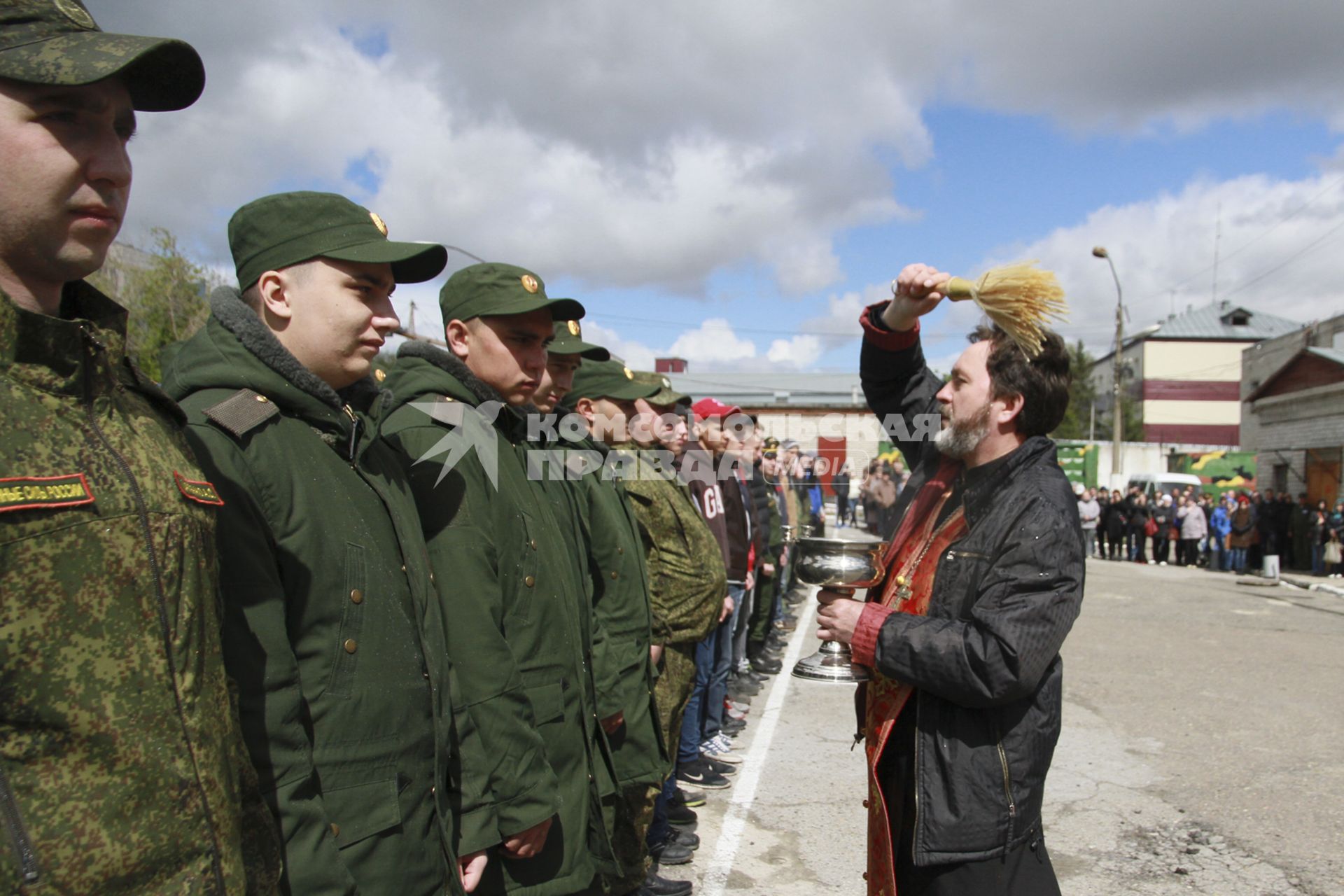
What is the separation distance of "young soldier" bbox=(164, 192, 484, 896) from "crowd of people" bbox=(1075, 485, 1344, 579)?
68.9 feet

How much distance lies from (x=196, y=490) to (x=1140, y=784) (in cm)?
613

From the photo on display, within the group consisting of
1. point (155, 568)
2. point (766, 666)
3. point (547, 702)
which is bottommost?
point (766, 666)

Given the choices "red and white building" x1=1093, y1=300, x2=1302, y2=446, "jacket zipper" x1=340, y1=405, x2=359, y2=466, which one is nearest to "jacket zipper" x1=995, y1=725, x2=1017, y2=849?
"jacket zipper" x1=340, y1=405, x2=359, y2=466

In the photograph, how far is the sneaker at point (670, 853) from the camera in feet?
15.2

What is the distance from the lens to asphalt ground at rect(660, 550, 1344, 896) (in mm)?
4531

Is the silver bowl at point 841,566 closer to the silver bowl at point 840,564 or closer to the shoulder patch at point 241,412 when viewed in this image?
the silver bowl at point 840,564

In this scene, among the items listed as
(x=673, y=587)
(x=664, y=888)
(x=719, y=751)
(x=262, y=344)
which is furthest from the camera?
(x=719, y=751)

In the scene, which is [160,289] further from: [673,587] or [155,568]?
[155,568]

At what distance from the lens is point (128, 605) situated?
46.7 inches

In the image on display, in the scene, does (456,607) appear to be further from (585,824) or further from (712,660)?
(712,660)

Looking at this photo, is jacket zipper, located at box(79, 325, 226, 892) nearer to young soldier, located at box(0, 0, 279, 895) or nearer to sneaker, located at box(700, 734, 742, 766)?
young soldier, located at box(0, 0, 279, 895)

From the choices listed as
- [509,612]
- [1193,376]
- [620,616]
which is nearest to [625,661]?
[620,616]

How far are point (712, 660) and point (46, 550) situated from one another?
539 cm

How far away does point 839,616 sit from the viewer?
8.75ft
